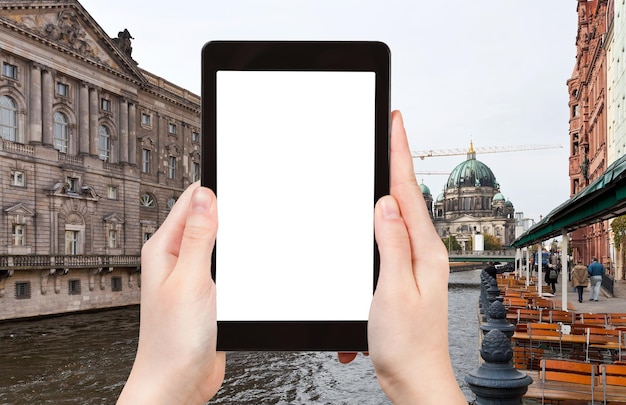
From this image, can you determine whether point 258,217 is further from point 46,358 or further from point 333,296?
point 46,358

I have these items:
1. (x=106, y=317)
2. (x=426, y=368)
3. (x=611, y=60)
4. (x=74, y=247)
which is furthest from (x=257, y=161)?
(x=611, y=60)

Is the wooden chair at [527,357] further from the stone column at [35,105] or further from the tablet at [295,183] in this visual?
the stone column at [35,105]

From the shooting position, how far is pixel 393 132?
1.61 metres

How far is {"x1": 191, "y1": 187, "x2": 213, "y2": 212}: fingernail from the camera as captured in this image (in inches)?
60.6

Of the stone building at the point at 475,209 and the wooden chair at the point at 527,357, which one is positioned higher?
the stone building at the point at 475,209

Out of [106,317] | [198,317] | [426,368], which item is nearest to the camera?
[426,368]

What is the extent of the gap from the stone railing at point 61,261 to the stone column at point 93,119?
8.27m

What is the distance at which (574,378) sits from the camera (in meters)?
8.02

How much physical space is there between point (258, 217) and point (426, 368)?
2.01 ft

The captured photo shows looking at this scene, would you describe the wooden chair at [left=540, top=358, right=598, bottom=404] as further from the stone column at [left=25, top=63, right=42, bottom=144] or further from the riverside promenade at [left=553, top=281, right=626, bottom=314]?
the stone column at [left=25, top=63, right=42, bottom=144]

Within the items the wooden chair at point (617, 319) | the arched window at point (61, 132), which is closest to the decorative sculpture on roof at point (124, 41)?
the arched window at point (61, 132)

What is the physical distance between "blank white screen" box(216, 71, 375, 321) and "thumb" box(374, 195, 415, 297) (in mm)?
271

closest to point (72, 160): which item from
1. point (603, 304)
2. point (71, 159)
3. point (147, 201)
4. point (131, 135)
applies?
point (71, 159)

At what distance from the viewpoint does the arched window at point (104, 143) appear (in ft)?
160
